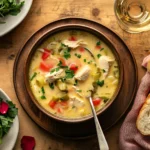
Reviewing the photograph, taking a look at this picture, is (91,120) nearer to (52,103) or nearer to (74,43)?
(52,103)

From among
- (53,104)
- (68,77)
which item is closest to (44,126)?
(53,104)

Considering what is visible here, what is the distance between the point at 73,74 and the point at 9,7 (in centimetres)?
60

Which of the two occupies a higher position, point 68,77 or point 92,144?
point 68,77

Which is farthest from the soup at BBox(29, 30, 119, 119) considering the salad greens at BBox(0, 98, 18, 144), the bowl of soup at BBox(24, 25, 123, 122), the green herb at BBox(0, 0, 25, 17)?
the green herb at BBox(0, 0, 25, 17)

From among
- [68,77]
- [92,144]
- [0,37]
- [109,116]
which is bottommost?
[92,144]

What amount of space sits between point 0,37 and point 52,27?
356 millimetres

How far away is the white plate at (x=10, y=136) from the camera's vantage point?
9.12ft

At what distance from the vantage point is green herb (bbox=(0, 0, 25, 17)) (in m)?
2.85

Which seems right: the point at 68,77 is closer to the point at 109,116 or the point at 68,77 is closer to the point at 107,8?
the point at 109,116

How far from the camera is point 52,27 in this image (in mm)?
2865

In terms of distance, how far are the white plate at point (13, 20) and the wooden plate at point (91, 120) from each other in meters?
0.14

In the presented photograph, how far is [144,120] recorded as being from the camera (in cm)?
273

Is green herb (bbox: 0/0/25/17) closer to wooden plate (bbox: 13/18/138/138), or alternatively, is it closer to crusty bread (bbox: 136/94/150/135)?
wooden plate (bbox: 13/18/138/138)

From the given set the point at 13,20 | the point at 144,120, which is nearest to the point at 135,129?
the point at 144,120
